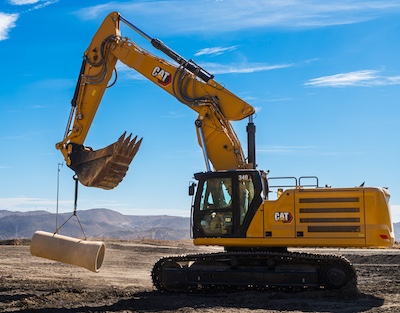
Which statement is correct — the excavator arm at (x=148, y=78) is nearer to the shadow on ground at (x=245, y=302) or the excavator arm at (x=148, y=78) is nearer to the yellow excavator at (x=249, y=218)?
the yellow excavator at (x=249, y=218)

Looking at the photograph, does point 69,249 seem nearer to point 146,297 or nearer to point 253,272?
point 146,297

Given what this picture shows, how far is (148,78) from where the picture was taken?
17594mm

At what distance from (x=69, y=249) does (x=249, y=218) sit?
4.39 metres

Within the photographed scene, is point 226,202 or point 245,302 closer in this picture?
point 245,302

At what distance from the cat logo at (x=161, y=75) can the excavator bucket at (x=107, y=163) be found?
1.87m

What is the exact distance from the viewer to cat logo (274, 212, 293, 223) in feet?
48.8

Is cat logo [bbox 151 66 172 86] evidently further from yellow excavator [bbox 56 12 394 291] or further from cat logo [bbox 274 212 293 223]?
cat logo [bbox 274 212 293 223]

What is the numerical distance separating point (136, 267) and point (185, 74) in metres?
10.4

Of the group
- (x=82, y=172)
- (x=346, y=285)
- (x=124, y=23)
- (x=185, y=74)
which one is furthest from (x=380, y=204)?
(x=124, y=23)

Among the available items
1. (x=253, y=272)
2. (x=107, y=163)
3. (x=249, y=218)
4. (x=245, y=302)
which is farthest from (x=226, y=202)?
(x=107, y=163)

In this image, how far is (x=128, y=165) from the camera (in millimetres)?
16484

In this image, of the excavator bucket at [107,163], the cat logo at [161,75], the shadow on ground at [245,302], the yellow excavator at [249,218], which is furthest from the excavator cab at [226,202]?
the cat logo at [161,75]

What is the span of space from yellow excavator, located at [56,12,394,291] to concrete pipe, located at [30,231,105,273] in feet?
5.05

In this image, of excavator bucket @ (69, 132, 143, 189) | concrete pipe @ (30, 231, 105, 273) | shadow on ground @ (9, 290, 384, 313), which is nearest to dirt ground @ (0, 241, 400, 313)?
shadow on ground @ (9, 290, 384, 313)
